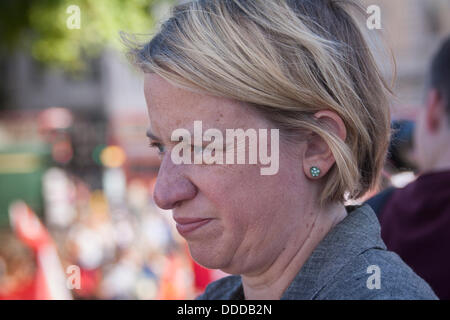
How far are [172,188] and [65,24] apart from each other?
652 centimetres

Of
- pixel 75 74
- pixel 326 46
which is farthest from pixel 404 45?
pixel 326 46

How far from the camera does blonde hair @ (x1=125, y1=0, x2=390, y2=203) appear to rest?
1.18 meters

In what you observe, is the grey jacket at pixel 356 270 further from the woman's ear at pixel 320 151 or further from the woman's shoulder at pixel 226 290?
the woman's shoulder at pixel 226 290

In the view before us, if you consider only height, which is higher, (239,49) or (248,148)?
(239,49)

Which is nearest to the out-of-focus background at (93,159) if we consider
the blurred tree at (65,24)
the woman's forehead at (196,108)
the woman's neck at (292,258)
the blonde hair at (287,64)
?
the blurred tree at (65,24)

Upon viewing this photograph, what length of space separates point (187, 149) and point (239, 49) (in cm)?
23

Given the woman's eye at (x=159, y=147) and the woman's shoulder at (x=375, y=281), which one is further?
the woman's eye at (x=159, y=147)

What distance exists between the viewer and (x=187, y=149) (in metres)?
1.23

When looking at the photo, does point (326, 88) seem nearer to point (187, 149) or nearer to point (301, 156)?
point (301, 156)

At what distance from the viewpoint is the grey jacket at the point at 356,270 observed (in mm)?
1092

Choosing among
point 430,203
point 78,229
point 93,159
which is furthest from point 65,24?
point 93,159

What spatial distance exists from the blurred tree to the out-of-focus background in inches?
0.7
